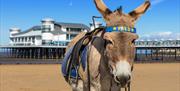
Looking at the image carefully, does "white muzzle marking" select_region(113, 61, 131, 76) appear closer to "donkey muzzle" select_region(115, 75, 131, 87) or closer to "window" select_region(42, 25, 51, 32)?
"donkey muzzle" select_region(115, 75, 131, 87)

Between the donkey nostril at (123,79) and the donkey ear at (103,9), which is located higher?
the donkey ear at (103,9)

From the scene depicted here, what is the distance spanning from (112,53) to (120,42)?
0.34ft

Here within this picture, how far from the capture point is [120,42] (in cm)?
262

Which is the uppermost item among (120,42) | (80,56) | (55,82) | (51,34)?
(51,34)

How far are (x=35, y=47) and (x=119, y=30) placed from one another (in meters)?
67.7

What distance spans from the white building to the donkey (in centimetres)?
6602

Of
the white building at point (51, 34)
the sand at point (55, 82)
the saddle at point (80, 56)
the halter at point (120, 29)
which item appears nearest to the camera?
the halter at point (120, 29)

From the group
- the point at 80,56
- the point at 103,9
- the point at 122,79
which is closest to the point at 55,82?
the point at 80,56

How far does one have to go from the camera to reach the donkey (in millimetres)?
2562

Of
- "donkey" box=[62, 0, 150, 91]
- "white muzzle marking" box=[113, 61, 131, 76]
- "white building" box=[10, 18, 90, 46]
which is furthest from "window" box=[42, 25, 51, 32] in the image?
"white muzzle marking" box=[113, 61, 131, 76]

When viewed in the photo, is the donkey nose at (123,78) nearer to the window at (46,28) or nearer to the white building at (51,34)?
the white building at (51,34)

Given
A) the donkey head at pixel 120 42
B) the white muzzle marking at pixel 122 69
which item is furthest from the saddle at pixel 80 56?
the white muzzle marking at pixel 122 69

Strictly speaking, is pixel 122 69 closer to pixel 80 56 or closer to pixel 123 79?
pixel 123 79

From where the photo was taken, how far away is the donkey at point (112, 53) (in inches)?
101
